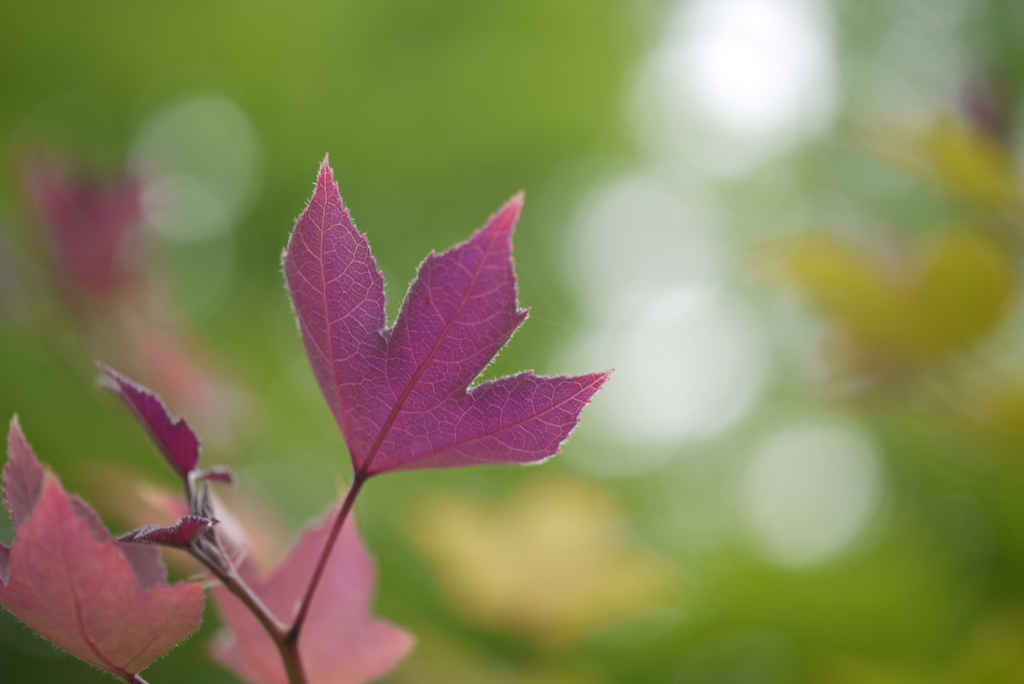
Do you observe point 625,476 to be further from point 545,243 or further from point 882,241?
point 882,241

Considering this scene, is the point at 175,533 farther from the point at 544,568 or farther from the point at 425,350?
the point at 544,568

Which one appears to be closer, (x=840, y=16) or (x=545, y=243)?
(x=545, y=243)

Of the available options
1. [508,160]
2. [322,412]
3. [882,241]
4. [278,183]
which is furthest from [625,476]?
[882,241]

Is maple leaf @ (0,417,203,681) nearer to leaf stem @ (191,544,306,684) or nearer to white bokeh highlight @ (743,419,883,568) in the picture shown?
leaf stem @ (191,544,306,684)

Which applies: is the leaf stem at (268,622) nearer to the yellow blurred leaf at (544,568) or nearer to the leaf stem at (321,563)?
the leaf stem at (321,563)

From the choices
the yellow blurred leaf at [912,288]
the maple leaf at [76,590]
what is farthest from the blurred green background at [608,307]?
the maple leaf at [76,590]

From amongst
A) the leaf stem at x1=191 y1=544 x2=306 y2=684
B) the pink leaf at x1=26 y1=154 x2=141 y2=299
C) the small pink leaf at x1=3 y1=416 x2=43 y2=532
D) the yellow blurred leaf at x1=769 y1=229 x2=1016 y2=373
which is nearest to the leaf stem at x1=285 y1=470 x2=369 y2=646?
the leaf stem at x1=191 y1=544 x2=306 y2=684
